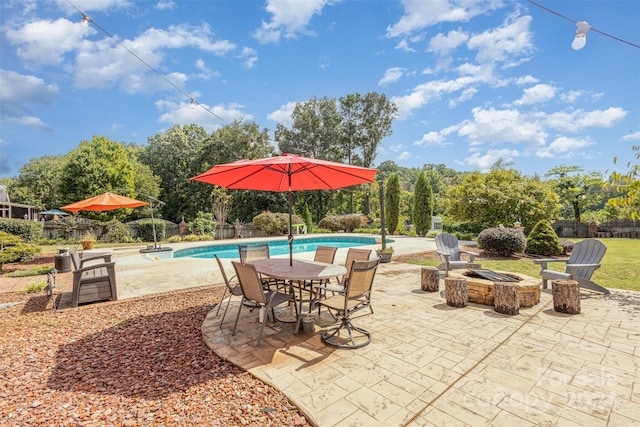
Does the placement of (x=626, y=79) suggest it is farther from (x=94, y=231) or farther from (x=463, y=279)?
(x=94, y=231)

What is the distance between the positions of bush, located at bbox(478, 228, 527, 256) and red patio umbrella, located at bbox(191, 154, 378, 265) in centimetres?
701

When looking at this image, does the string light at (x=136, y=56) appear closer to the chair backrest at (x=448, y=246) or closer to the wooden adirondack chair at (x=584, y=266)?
the chair backrest at (x=448, y=246)

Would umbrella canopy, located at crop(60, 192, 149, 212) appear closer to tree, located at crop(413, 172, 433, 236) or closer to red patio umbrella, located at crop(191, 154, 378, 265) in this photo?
red patio umbrella, located at crop(191, 154, 378, 265)

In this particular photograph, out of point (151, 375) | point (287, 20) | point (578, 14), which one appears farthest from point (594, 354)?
point (287, 20)

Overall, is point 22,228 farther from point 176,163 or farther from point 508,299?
point 176,163

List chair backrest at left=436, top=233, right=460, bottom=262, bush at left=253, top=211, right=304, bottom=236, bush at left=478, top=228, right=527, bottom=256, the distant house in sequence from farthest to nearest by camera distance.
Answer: the distant house < bush at left=253, top=211, right=304, bottom=236 < bush at left=478, top=228, right=527, bottom=256 < chair backrest at left=436, top=233, right=460, bottom=262

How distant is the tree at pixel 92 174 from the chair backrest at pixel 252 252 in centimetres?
1630

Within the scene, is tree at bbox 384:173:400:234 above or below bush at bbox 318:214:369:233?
above

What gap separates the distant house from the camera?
2096cm

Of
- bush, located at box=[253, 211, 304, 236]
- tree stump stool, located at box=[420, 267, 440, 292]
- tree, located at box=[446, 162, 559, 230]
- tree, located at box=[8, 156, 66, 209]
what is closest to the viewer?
tree stump stool, located at box=[420, 267, 440, 292]

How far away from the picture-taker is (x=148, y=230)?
52.5ft

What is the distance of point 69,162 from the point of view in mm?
18172

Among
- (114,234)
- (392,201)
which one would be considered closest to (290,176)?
(392,201)

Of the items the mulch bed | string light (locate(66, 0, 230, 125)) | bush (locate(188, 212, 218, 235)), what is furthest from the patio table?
bush (locate(188, 212, 218, 235))
